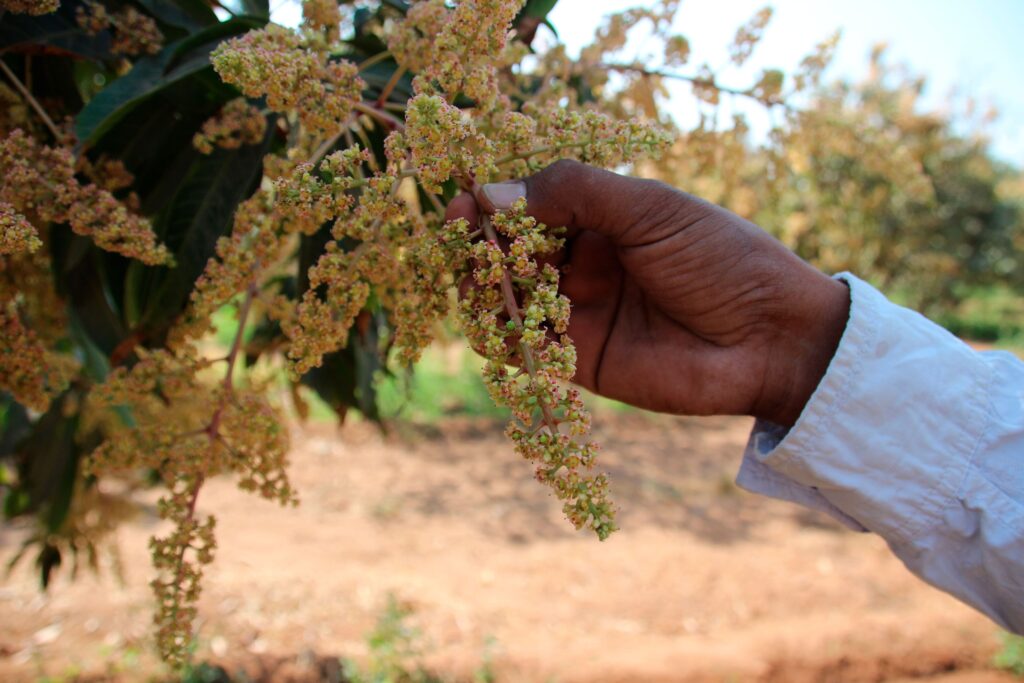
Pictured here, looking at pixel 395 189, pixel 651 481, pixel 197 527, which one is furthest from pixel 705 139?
pixel 651 481

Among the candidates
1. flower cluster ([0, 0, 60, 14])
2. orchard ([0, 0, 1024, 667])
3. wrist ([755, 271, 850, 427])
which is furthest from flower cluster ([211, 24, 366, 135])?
wrist ([755, 271, 850, 427])

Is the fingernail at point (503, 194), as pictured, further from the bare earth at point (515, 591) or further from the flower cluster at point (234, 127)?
the bare earth at point (515, 591)

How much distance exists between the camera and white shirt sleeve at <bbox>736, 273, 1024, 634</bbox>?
3.92ft

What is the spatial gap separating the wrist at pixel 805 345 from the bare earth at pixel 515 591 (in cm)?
100

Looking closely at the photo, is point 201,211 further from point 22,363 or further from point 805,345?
point 805,345

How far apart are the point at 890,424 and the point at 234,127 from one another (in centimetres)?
111

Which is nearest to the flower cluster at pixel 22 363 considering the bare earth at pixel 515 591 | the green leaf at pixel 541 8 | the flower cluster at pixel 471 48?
the flower cluster at pixel 471 48

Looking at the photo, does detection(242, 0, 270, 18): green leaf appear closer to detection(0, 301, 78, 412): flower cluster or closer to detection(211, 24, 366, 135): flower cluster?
detection(211, 24, 366, 135): flower cluster

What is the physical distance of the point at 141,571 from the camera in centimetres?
457

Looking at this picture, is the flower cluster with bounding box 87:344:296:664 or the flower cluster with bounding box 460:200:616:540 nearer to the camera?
the flower cluster with bounding box 460:200:616:540

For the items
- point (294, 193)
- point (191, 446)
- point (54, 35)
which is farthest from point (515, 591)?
point (294, 193)

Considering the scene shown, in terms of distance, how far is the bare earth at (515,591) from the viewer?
3.54 metres

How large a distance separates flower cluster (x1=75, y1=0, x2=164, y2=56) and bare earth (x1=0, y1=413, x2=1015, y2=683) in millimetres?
1644

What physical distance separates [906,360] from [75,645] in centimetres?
389
